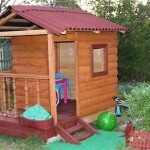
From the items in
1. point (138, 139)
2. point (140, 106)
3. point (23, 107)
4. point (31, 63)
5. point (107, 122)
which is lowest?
point (107, 122)

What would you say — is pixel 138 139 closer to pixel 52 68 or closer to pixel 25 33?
pixel 52 68

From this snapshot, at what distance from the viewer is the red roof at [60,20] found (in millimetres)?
7340

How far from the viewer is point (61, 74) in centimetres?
1002

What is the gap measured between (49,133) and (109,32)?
3.67m

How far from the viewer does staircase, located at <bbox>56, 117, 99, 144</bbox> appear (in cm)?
742

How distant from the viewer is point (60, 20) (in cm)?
798

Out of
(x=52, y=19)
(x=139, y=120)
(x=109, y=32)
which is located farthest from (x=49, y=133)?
(x=109, y=32)


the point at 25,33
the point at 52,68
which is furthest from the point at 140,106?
the point at 25,33

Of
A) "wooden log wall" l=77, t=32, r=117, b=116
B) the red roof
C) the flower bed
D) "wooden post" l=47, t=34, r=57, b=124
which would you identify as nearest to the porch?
"wooden post" l=47, t=34, r=57, b=124

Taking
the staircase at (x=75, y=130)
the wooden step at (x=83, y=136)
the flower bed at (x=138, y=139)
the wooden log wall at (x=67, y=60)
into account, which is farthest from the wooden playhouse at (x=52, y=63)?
the flower bed at (x=138, y=139)

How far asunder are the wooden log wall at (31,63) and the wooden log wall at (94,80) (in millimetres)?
902

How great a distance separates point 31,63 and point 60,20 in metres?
1.54

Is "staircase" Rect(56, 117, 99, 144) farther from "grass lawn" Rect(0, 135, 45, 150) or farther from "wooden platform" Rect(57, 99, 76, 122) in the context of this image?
"grass lawn" Rect(0, 135, 45, 150)

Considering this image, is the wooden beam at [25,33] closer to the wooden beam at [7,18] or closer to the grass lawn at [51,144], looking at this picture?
the wooden beam at [7,18]
